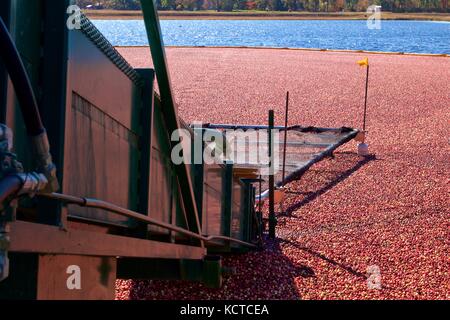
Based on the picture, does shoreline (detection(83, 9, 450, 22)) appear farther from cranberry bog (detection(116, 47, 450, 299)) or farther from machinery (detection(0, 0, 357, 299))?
machinery (detection(0, 0, 357, 299))

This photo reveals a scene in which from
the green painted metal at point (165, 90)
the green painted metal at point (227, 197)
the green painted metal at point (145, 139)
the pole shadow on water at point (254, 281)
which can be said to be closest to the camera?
the green painted metal at point (165, 90)

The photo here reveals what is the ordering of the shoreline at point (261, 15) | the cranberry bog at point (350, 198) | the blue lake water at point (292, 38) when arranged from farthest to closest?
the shoreline at point (261, 15)
the blue lake water at point (292, 38)
the cranberry bog at point (350, 198)

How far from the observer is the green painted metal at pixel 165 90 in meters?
3.55

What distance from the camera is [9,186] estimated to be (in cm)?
191

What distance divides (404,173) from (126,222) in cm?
1065

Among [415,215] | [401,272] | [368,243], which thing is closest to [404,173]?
[415,215]

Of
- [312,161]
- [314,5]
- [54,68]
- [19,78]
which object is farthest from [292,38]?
[19,78]

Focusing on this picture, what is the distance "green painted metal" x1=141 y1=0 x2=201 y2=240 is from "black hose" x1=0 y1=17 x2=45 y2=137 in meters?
1.51

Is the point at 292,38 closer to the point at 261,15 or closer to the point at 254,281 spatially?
the point at 261,15

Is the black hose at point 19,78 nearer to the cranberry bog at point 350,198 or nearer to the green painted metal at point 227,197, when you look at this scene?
the cranberry bog at point 350,198

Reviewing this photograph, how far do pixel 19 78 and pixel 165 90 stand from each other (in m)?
2.01

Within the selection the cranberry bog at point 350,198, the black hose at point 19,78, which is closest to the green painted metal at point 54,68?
the black hose at point 19,78

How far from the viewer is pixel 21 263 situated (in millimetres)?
2738

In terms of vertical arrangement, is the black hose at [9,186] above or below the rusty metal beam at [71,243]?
above
